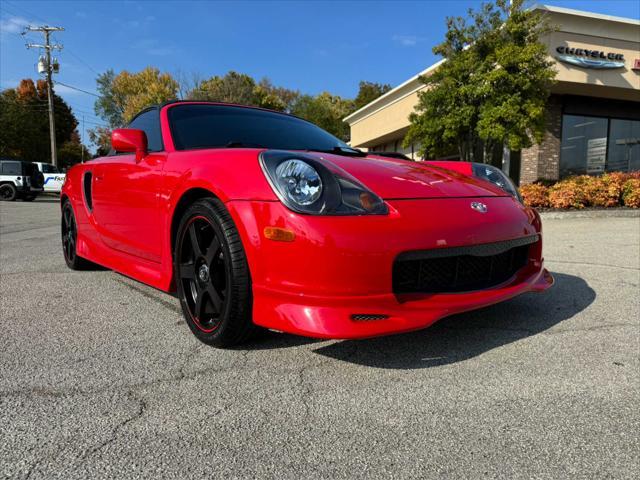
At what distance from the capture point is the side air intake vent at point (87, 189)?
371 centimetres

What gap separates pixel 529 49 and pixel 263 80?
4404 centimetres

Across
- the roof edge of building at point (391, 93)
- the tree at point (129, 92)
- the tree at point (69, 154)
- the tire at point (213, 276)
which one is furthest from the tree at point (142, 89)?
Answer: the tire at point (213, 276)

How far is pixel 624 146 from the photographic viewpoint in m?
16.1

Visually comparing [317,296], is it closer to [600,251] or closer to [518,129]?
[600,251]

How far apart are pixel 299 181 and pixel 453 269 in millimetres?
837

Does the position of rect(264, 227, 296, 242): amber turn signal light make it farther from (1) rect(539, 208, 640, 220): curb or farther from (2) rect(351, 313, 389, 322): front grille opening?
(1) rect(539, 208, 640, 220): curb

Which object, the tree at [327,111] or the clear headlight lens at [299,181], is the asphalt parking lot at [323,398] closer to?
the clear headlight lens at [299,181]

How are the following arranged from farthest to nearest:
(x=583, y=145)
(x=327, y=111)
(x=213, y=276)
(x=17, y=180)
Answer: (x=327, y=111)
(x=17, y=180)
(x=583, y=145)
(x=213, y=276)

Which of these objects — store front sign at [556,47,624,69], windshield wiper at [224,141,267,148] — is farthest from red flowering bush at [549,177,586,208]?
windshield wiper at [224,141,267,148]

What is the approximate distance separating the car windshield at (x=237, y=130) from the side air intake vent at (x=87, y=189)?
3.72 ft

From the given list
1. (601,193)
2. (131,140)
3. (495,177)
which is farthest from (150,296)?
(601,193)

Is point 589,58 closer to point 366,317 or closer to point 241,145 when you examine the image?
point 241,145

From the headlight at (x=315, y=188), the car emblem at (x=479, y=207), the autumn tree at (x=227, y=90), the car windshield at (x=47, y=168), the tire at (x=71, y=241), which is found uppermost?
the autumn tree at (x=227, y=90)

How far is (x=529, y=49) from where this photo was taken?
1002 cm
